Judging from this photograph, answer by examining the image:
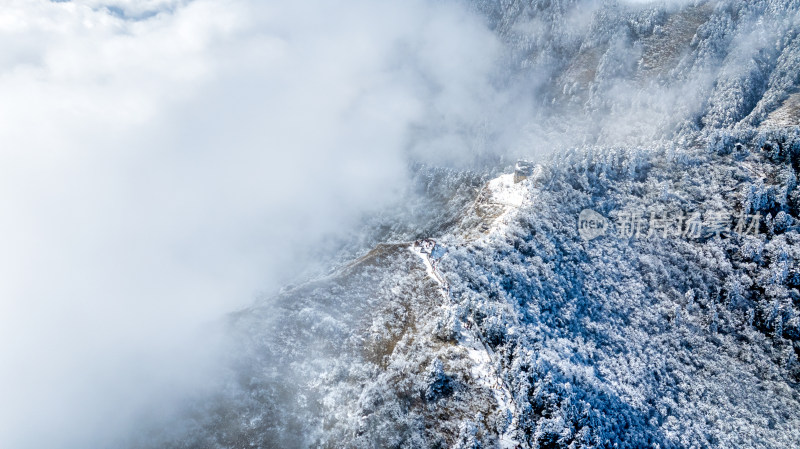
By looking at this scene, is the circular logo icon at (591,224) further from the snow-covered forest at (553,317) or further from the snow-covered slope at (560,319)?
the snow-covered slope at (560,319)

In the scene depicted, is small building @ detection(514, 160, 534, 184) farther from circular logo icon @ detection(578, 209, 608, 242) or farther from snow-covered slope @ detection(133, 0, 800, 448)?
circular logo icon @ detection(578, 209, 608, 242)

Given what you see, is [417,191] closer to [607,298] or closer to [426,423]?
[607,298]

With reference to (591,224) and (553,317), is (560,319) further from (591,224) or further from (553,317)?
(591,224)

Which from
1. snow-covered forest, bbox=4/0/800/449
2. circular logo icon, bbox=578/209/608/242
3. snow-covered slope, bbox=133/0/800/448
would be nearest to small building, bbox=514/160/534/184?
snow-covered forest, bbox=4/0/800/449

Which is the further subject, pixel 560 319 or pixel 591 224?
pixel 591 224

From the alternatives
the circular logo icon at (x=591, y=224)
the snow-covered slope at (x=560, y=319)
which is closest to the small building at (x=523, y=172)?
the snow-covered slope at (x=560, y=319)

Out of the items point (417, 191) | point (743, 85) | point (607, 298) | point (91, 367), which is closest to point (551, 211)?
point (607, 298)

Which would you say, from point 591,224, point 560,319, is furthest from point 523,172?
point 560,319

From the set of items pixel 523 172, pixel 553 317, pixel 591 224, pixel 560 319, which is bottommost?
pixel 591 224
